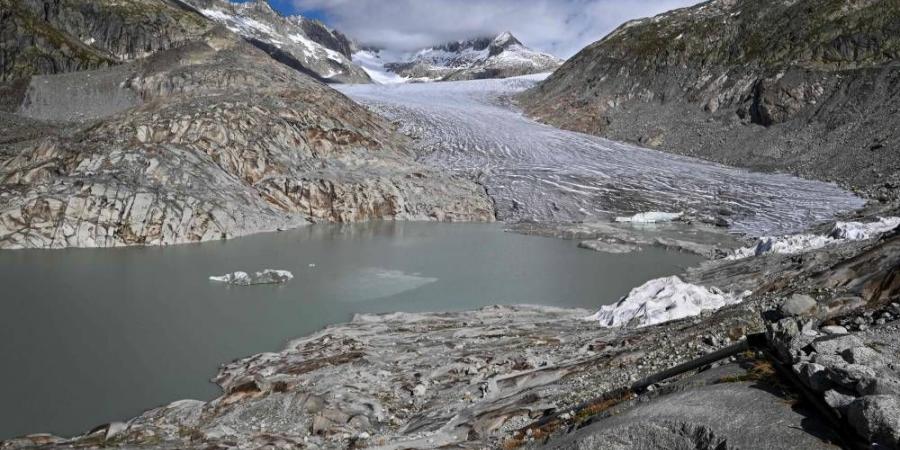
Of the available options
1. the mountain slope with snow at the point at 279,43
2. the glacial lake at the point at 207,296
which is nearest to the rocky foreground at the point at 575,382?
the glacial lake at the point at 207,296

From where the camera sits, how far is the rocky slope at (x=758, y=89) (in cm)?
3216

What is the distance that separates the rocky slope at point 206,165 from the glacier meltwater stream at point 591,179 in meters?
2.56

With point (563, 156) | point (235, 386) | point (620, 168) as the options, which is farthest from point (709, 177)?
Answer: point (235, 386)

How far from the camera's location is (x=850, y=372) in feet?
14.1

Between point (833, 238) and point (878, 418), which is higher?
point (833, 238)

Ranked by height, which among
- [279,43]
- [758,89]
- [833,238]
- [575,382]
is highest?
[279,43]

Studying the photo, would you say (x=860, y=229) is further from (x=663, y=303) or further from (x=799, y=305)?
(x=799, y=305)

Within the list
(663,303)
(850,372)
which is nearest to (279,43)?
(663,303)

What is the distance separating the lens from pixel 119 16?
6450 centimetres

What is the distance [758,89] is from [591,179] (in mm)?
14216

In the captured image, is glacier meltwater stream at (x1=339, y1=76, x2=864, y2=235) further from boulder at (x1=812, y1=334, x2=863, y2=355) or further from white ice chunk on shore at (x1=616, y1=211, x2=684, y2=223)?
boulder at (x1=812, y1=334, x2=863, y2=355)

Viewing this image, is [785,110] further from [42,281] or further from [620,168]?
[42,281]

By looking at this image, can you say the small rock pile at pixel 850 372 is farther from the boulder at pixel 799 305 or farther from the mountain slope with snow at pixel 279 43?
the mountain slope with snow at pixel 279 43

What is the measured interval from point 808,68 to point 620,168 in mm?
13878
